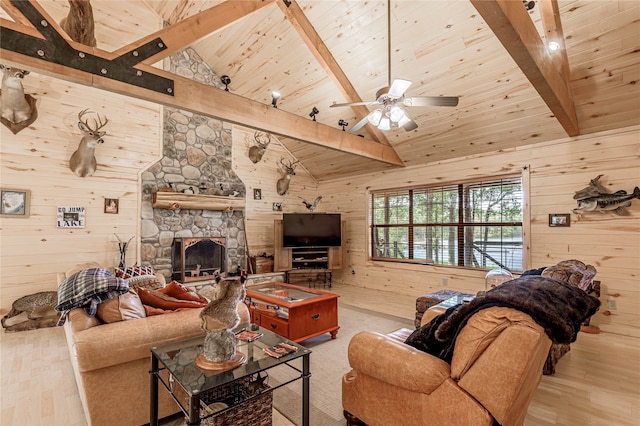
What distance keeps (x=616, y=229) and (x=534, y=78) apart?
2.51 meters

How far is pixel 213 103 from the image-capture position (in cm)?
341

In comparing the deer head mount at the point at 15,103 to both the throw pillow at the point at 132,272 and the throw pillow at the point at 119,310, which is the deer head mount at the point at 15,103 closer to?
the throw pillow at the point at 132,272

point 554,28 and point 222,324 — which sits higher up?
point 554,28

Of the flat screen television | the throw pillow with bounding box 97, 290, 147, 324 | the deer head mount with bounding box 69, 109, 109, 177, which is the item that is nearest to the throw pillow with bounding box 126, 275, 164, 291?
the deer head mount with bounding box 69, 109, 109, 177

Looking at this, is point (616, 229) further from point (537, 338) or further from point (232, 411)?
point (232, 411)

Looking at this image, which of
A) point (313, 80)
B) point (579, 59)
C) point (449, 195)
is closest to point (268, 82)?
point (313, 80)

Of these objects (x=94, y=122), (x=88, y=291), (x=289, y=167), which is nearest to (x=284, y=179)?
(x=289, y=167)

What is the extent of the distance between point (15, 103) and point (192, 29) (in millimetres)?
2861

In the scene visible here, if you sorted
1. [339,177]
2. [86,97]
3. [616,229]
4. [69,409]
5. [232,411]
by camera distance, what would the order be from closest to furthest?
[232,411] → [69,409] → [616,229] → [86,97] → [339,177]

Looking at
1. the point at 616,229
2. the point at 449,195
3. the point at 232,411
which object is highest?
the point at 449,195

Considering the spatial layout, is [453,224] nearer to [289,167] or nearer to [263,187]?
[289,167]

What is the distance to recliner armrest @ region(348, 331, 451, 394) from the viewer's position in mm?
1543

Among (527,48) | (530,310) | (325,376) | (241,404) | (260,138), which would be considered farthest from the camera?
(260,138)

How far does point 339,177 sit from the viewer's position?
733 centimetres
